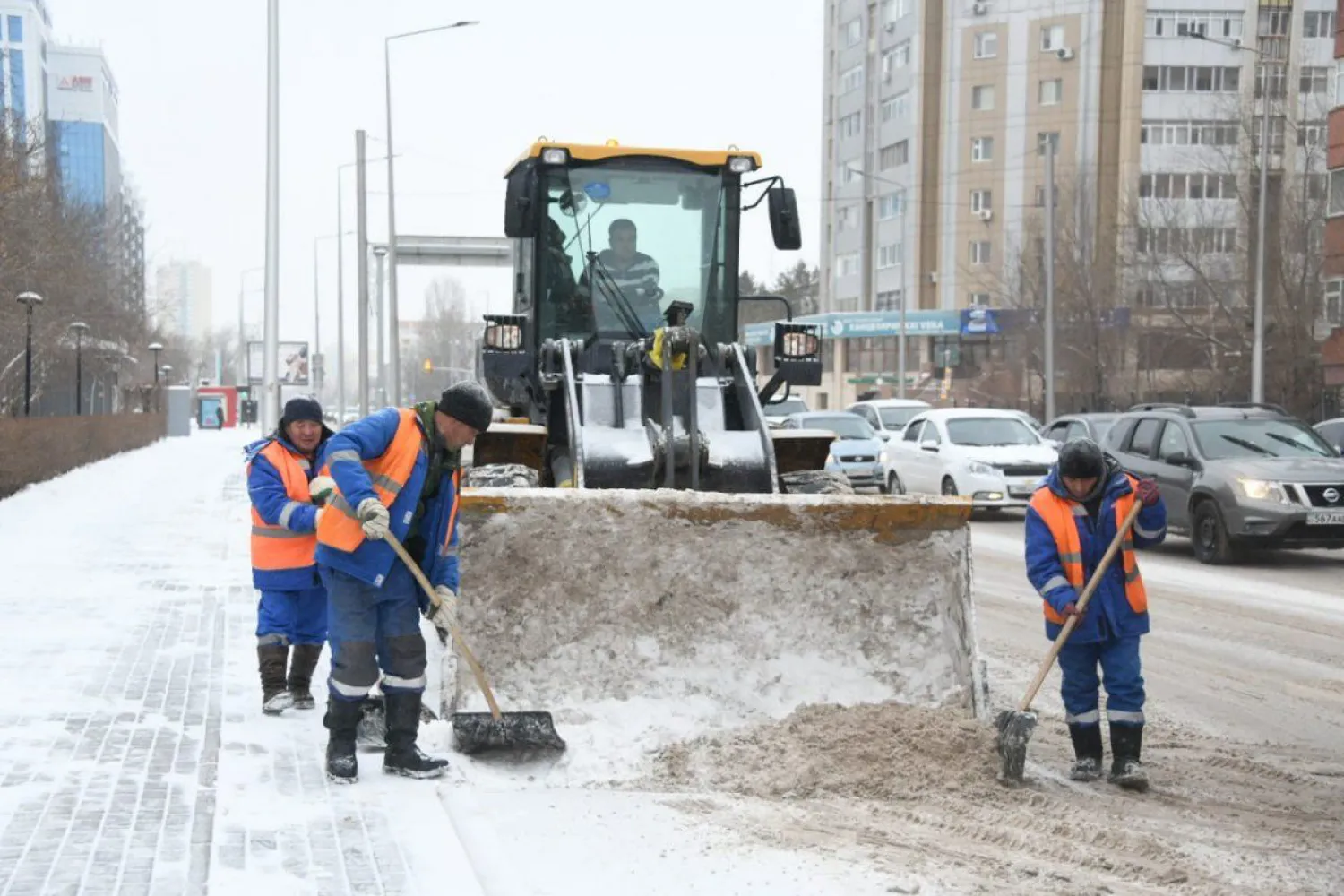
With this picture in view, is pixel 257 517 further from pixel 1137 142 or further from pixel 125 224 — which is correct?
pixel 1137 142

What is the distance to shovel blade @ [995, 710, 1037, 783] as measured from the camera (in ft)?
20.5

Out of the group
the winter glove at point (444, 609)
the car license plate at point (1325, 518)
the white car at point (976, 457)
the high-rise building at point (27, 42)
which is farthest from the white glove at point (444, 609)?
the high-rise building at point (27, 42)

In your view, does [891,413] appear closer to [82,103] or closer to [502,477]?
[502,477]

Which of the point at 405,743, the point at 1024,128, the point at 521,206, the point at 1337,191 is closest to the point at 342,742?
the point at 405,743

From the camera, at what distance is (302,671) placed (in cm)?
779

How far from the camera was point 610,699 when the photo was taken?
672 cm

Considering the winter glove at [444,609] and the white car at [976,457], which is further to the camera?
the white car at [976,457]

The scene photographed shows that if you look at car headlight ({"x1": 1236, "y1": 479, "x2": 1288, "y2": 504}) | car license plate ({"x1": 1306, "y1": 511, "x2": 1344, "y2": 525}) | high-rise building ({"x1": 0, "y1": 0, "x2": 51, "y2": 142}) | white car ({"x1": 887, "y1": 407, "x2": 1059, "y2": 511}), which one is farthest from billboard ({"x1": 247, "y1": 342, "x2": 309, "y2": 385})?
high-rise building ({"x1": 0, "y1": 0, "x2": 51, "y2": 142})

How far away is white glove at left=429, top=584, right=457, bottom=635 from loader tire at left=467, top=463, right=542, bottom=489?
2.17m

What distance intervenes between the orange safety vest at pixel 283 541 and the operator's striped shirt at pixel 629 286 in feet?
9.41

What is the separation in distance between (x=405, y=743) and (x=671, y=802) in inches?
46.8

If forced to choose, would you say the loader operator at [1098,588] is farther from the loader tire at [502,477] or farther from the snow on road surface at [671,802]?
the loader tire at [502,477]

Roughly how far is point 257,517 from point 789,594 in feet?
8.92

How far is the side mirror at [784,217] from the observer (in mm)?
9844
